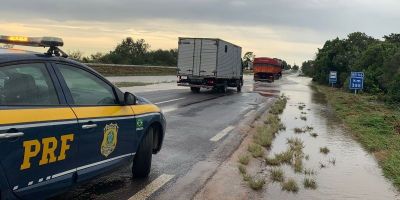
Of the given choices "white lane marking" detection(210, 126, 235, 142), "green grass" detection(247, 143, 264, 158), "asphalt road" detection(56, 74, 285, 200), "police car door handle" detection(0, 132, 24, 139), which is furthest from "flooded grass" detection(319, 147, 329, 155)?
"police car door handle" detection(0, 132, 24, 139)

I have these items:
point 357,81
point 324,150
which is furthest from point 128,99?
point 357,81

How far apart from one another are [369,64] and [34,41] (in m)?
38.8

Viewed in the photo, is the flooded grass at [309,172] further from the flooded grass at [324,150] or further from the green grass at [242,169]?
the flooded grass at [324,150]

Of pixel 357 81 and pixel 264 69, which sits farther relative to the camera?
pixel 264 69

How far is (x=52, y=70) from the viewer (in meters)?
5.04

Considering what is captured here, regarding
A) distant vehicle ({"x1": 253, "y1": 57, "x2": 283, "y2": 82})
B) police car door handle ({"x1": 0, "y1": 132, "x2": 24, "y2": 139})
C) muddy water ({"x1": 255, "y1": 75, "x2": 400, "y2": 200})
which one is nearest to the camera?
police car door handle ({"x1": 0, "y1": 132, "x2": 24, "y2": 139})

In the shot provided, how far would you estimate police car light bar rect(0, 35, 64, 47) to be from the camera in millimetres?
5238

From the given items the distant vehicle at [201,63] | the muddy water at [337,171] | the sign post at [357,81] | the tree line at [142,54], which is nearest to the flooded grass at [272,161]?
the muddy water at [337,171]

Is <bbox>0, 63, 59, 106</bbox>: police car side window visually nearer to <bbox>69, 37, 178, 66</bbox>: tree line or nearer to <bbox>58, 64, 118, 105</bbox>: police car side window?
<bbox>58, 64, 118, 105</bbox>: police car side window

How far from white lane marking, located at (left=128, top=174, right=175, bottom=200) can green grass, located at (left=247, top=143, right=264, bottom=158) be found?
234 centimetres

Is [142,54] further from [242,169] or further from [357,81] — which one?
[242,169]

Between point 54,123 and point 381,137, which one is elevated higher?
point 54,123

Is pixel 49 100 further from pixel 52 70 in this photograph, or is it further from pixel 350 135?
pixel 350 135

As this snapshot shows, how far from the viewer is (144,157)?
691 cm
